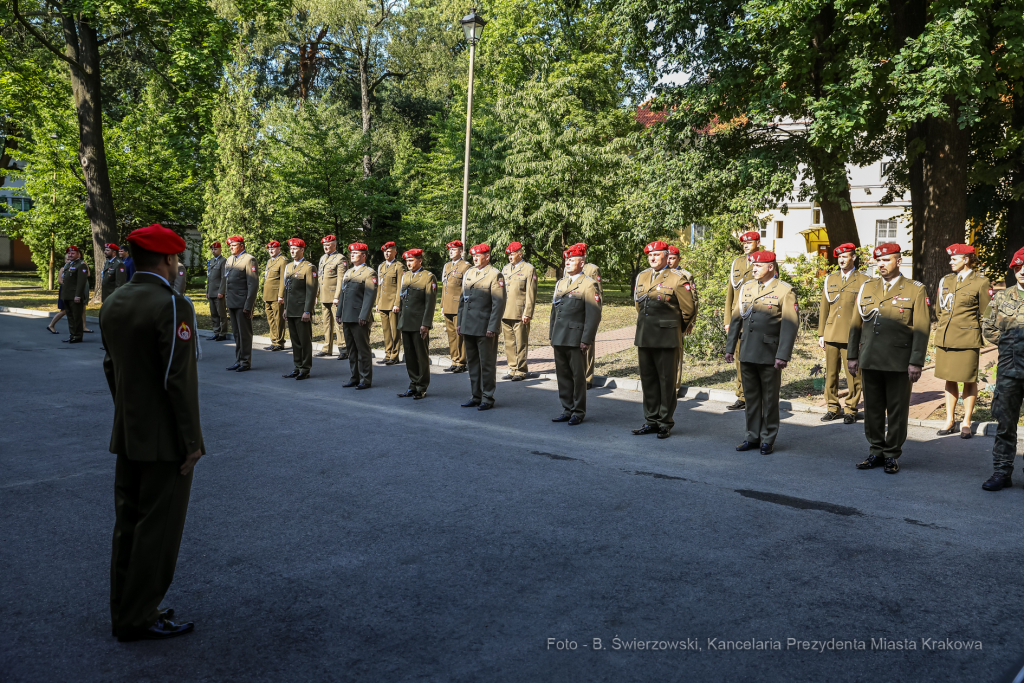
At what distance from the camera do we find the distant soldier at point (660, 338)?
876cm

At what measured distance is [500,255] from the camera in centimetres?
2503

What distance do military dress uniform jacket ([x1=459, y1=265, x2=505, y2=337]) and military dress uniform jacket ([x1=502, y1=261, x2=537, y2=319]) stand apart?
2356 millimetres

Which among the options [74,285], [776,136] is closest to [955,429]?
[776,136]

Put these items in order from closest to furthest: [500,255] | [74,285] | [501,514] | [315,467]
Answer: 1. [501,514]
2. [315,467]
3. [74,285]
4. [500,255]

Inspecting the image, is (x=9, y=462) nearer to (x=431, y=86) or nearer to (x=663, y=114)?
(x=663, y=114)

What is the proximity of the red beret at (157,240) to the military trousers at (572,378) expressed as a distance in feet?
19.0

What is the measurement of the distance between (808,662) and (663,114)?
1677 centimetres

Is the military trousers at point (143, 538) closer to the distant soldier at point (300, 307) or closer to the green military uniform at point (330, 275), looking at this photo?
the distant soldier at point (300, 307)

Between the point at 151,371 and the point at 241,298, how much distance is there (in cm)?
1048

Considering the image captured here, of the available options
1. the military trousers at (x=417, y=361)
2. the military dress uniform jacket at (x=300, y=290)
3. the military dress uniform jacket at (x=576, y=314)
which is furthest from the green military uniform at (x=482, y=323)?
the military dress uniform jacket at (x=300, y=290)

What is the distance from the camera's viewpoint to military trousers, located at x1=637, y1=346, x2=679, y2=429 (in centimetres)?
873

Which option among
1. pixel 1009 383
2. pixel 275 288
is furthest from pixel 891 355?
pixel 275 288

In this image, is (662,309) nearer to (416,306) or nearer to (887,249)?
(887,249)

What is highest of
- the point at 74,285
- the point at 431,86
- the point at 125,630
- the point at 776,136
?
the point at 431,86
